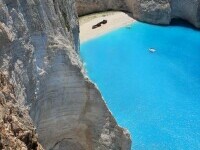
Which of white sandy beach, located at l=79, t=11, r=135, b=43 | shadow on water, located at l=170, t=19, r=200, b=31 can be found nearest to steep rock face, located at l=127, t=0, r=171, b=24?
shadow on water, located at l=170, t=19, r=200, b=31

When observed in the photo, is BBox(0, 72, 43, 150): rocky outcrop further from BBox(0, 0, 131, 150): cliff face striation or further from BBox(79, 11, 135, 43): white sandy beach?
BBox(79, 11, 135, 43): white sandy beach

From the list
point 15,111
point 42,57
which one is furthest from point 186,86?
point 15,111

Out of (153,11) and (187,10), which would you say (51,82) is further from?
(187,10)

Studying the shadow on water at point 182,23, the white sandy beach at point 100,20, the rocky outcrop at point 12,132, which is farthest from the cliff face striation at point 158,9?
the rocky outcrop at point 12,132

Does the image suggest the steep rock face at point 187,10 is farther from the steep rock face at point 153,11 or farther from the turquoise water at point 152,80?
the turquoise water at point 152,80

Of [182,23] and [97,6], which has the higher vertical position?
[97,6]

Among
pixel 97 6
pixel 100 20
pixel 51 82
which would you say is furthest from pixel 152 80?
pixel 51 82
